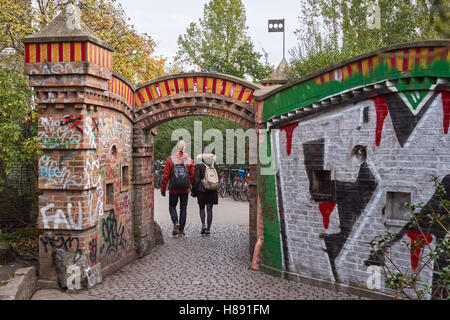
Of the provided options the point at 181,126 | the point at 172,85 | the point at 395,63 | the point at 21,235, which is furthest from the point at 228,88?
the point at 181,126

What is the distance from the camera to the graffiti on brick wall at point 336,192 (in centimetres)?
664

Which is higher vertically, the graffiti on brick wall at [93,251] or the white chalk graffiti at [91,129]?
the white chalk graffiti at [91,129]

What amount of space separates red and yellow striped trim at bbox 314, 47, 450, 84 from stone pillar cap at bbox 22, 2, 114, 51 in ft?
11.6

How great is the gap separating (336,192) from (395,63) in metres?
1.97

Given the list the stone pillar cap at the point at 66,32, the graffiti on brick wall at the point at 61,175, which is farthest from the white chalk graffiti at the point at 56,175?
the stone pillar cap at the point at 66,32

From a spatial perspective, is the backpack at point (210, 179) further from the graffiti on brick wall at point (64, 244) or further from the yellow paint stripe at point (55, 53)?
the yellow paint stripe at point (55, 53)

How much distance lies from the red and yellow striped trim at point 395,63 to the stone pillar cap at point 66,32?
3547 mm

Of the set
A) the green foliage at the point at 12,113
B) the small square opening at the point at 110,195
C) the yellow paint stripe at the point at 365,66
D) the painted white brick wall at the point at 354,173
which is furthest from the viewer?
the green foliage at the point at 12,113

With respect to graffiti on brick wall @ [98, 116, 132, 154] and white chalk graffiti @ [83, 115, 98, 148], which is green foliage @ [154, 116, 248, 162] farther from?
white chalk graffiti @ [83, 115, 98, 148]

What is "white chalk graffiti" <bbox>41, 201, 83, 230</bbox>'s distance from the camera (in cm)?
715

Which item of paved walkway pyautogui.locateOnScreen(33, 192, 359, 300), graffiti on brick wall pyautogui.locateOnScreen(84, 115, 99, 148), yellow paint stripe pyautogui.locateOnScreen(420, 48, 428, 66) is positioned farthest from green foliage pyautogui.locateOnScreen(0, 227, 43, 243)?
yellow paint stripe pyautogui.locateOnScreen(420, 48, 428, 66)

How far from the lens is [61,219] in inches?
284

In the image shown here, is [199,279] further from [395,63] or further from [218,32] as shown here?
[218,32]

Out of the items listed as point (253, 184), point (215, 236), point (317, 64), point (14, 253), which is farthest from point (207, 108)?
point (317, 64)
